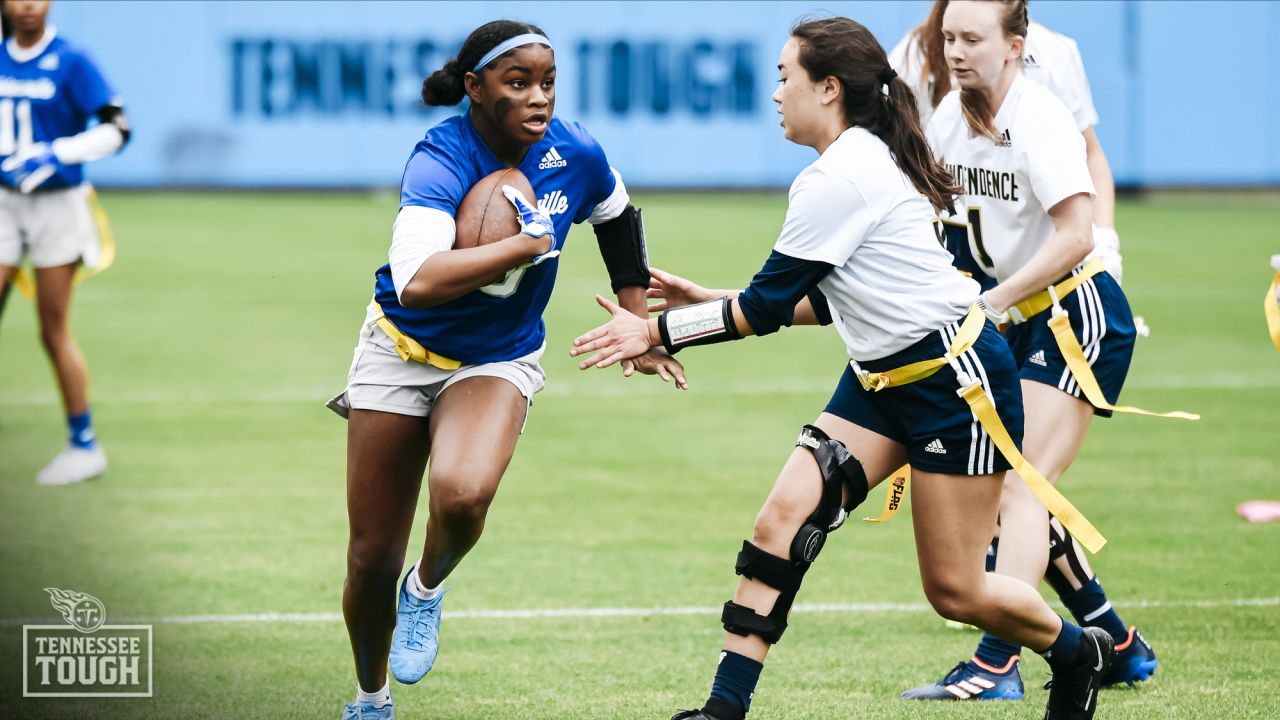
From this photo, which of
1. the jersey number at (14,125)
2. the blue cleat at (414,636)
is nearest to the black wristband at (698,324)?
the blue cleat at (414,636)

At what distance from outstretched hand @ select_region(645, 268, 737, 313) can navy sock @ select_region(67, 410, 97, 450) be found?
5.13 metres

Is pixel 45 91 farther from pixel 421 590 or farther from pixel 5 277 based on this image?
pixel 421 590

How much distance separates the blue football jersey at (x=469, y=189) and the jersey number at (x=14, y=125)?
5.23 meters

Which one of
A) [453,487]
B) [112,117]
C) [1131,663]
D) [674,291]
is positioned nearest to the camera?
[453,487]

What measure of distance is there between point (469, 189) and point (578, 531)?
11.8 ft

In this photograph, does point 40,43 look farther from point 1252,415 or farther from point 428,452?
point 1252,415

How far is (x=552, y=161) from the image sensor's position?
211 inches

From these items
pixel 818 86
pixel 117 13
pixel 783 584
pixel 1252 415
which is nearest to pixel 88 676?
pixel 783 584

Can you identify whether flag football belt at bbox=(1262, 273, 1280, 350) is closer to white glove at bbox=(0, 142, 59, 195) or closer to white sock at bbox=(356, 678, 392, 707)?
A: white sock at bbox=(356, 678, 392, 707)

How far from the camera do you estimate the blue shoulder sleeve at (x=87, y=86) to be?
990 centimetres

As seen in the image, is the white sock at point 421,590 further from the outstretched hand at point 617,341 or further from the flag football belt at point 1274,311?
the flag football belt at point 1274,311

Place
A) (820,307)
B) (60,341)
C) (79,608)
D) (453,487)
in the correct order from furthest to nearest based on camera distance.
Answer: (60,341) < (79,608) < (820,307) < (453,487)

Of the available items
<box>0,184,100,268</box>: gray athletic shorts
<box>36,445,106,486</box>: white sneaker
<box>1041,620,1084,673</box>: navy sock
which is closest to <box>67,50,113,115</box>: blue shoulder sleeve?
<box>0,184,100,268</box>: gray athletic shorts

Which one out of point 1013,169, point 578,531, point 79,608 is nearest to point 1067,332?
point 1013,169
